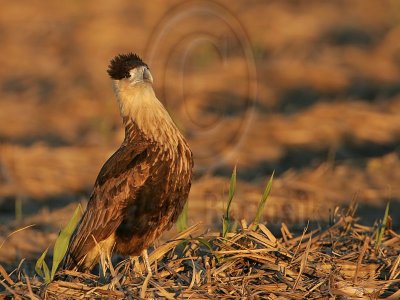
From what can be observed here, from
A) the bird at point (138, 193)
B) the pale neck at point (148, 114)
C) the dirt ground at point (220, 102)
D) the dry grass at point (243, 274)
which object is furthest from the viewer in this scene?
the dirt ground at point (220, 102)

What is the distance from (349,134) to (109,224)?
6.18m

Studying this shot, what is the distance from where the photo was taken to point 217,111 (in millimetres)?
13469

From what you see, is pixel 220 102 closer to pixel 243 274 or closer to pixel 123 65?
pixel 123 65

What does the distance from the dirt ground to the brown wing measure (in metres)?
1.35

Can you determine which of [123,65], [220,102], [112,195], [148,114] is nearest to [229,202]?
[112,195]

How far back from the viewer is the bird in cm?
626

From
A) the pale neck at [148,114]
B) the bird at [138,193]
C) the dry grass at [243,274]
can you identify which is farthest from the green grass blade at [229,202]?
the pale neck at [148,114]

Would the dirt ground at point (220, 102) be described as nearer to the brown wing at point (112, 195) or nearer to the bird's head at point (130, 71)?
the brown wing at point (112, 195)

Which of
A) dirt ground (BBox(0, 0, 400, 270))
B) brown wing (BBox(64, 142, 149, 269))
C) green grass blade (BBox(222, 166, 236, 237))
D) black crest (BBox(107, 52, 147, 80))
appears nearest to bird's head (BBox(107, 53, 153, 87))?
black crest (BBox(107, 52, 147, 80))

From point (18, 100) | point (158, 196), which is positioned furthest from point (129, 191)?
point (18, 100)

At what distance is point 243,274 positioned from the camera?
19.0ft

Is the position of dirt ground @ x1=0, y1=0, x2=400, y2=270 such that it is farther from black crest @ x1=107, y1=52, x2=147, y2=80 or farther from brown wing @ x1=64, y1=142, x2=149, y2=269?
black crest @ x1=107, y1=52, x2=147, y2=80

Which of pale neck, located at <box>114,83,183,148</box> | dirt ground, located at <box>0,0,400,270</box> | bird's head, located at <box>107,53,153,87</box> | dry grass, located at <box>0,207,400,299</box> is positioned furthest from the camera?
dirt ground, located at <box>0,0,400,270</box>

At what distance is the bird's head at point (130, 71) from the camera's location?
668 centimetres
